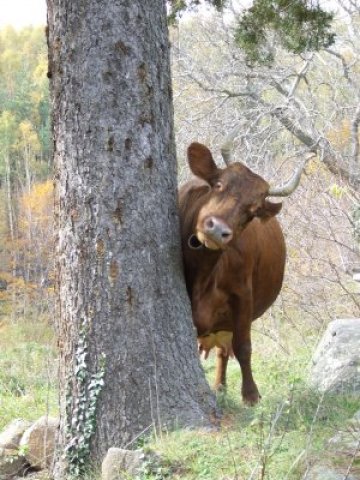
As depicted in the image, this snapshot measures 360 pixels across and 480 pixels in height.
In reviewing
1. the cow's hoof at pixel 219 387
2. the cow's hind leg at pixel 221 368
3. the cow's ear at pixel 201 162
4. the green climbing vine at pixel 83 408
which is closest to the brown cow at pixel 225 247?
the cow's ear at pixel 201 162

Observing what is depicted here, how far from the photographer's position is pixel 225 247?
19.1 feet

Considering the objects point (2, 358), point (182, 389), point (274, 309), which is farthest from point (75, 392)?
point (274, 309)

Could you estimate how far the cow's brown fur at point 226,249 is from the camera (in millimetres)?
5867

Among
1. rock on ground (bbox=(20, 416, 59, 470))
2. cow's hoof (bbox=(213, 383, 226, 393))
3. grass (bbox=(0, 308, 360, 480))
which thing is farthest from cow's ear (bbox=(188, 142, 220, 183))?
cow's hoof (bbox=(213, 383, 226, 393))

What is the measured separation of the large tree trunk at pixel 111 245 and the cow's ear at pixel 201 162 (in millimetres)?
938

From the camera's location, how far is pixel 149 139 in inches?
209

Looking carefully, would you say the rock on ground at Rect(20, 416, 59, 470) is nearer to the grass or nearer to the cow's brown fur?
the grass

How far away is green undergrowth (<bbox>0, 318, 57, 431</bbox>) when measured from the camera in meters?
7.37

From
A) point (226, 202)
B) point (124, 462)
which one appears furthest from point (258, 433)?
point (226, 202)

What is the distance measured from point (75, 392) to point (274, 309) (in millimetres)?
8382

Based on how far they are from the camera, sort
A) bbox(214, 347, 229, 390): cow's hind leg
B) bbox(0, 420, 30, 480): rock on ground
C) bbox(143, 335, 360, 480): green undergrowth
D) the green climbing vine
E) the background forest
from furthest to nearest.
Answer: bbox(214, 347, 229, 390): cow's hind leg
bbox(0, 420, 30, 480): rock on ground
the green climbing vine
the background forest
bbox(143, 335, 360, 480): green undergrowth

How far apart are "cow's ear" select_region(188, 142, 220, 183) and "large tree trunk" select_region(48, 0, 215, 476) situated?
3.08 feet

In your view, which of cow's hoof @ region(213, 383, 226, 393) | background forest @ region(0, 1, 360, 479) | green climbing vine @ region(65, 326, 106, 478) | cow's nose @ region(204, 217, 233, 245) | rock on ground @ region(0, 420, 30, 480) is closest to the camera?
background forest @ region(0, 1, 360, 479)

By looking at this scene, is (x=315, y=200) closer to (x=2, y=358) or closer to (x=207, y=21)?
(x=2, y=358)
